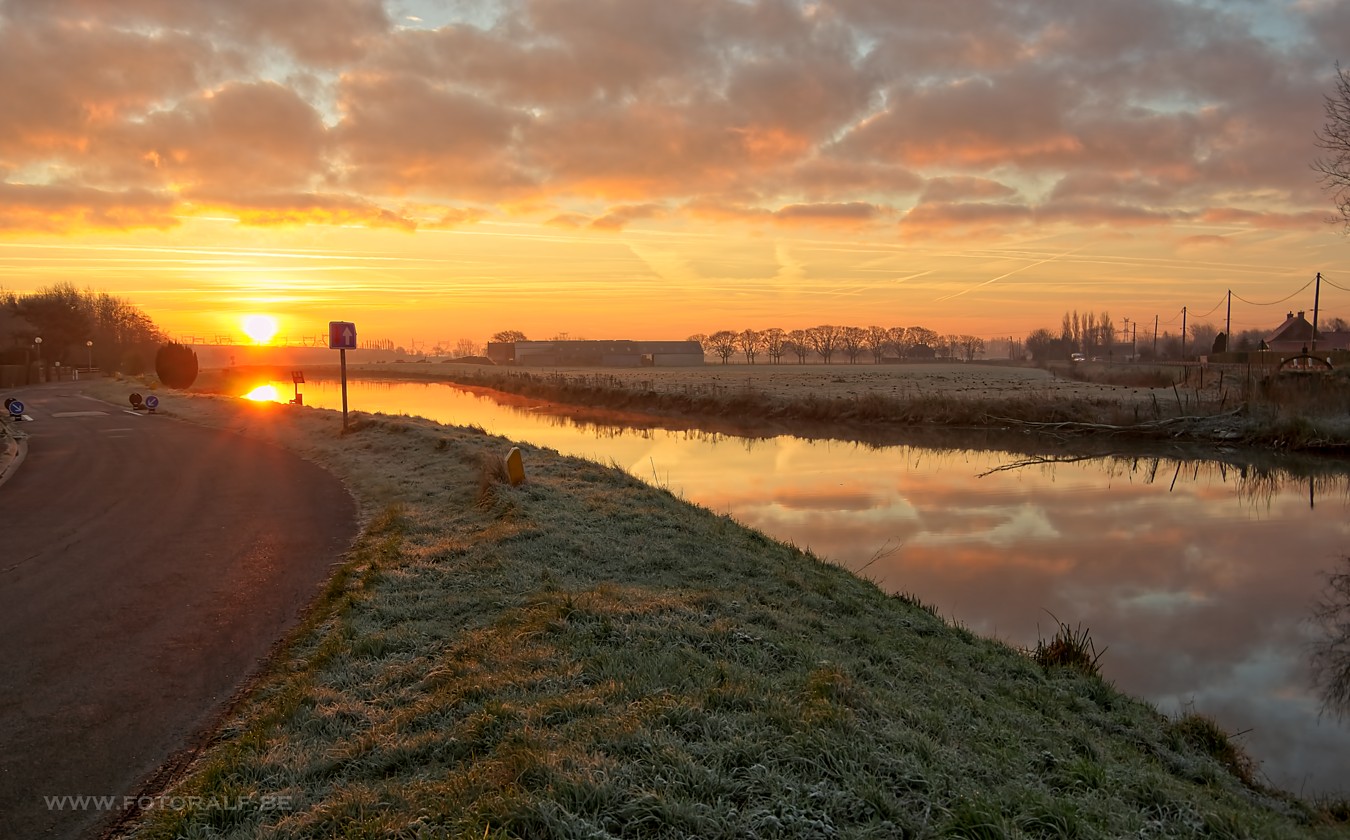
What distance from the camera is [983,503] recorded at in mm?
18109

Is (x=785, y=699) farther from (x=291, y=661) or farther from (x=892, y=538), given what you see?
(x=892, y=538)

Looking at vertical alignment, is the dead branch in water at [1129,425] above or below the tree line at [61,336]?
below

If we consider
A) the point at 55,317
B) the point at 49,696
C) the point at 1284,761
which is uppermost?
the point at 55,317

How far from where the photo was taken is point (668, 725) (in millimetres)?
4793

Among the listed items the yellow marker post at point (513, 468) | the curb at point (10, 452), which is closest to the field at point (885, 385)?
the yellow marker post at point (513, 468)

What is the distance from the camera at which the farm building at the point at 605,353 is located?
144500mm

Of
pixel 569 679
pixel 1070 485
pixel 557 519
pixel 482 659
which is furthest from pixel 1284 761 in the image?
pixel 1070 485

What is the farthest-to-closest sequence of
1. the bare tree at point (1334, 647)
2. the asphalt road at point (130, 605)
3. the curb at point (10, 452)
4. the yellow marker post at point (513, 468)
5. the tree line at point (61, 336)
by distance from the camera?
the tree line at point (61, 336) → the curb at point (10, 452) → the yellow marker post at point (513, 468) → the bare tree at point (1334, 647) → the asphalt road at point (130, 605)

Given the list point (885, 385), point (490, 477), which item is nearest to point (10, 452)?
point (490, 477)

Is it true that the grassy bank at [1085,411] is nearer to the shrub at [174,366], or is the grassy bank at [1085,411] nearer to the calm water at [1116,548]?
the calm water at [1116,548]

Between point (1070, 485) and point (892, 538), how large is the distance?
842 centimetres

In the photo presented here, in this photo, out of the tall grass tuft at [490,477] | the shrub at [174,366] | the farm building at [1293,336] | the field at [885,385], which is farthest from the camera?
the farm building at [1293,336]

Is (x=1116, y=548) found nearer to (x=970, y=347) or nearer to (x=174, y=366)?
(x=174, y=366)

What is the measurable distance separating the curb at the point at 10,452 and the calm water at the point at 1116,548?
14.8 m
